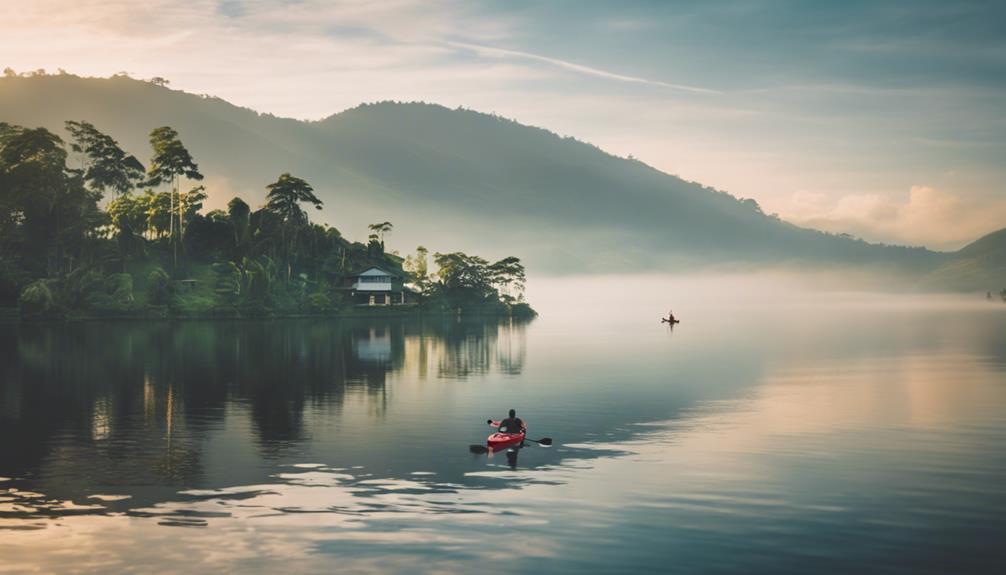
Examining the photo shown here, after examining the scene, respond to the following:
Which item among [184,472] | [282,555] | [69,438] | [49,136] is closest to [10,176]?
[49,136]

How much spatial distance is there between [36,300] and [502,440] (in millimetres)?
102847

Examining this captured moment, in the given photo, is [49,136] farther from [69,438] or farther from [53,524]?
[53,524]

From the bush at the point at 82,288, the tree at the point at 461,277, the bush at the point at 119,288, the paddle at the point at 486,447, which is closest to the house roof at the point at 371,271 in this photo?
the tree at the point at 461,277

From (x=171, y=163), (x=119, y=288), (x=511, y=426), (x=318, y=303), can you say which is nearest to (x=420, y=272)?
(x=318, y=303)

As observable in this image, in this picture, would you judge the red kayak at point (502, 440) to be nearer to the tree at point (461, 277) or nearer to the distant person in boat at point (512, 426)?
the distant person in boat at point (512, 426)

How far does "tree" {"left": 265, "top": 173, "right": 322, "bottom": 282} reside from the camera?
509 ft

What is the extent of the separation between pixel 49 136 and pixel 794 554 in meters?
133

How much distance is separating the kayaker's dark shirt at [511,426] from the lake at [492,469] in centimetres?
122

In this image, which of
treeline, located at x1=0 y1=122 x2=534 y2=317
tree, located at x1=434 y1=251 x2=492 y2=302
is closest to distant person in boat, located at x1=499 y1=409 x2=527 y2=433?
treeline, located at x1=0 y1=122 x2=534 y2=317

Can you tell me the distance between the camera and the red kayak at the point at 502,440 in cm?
3508

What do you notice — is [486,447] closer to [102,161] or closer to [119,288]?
[119,288]

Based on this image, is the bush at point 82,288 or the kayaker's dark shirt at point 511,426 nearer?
the kayaker's dark shirt at point 511,426

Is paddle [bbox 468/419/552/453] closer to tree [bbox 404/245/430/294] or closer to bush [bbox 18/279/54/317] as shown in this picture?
bush [bbox 18/279/54/317]

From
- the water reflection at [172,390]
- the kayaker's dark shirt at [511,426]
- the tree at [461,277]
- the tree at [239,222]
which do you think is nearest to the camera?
the water reflection at [172,390]
